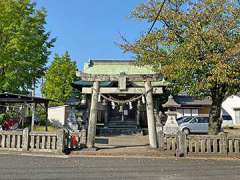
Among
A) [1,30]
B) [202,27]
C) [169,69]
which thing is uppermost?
[1,30]

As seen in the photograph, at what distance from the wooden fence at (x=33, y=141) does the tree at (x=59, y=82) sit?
25.6 meters

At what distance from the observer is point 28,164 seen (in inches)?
466

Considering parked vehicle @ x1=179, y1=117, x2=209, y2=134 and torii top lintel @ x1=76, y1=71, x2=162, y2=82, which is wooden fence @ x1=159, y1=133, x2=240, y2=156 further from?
parked vehicle @ x1=179, y1=117, x2=209, y2=134

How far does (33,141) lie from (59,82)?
86.8 feet

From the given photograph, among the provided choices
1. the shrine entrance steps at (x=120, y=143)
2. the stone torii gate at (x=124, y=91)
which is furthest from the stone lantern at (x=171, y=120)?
the stone torii gate at (x=124, y=91)

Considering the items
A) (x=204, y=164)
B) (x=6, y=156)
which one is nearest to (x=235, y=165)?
(x=204, y=164)

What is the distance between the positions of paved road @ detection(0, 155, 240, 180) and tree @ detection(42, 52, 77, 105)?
27849 millimetres

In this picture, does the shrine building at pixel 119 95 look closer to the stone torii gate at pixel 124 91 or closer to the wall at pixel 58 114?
the stone torii gate at pixel 124 91

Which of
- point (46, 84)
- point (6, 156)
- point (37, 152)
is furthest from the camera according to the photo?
point (46, 84)

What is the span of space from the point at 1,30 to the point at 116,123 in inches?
469

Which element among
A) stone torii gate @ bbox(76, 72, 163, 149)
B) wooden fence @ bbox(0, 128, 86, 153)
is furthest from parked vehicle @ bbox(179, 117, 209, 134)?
wooden fence @ bbox(0, 128, 86, 153)

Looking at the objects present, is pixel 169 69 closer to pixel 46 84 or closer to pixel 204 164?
pixel 204 164

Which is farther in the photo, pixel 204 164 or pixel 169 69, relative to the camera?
pixel 169 69

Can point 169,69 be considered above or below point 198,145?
above
